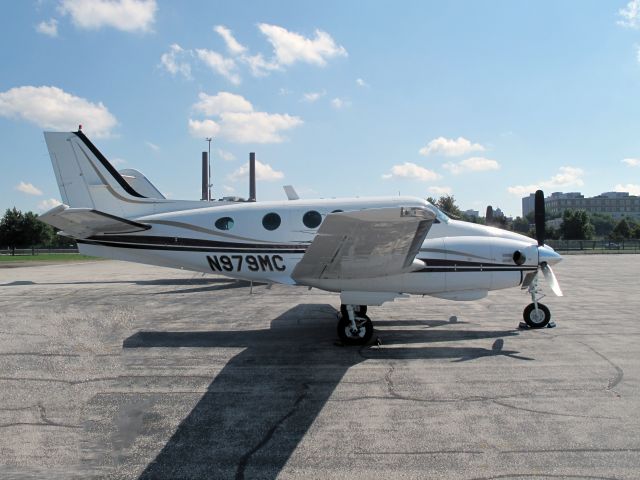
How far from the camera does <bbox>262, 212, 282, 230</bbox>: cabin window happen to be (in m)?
10.5

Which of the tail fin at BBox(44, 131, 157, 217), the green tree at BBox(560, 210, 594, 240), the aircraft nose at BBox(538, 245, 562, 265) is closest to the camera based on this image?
the aircraft nose at BBox(538, 245, 562, 265)

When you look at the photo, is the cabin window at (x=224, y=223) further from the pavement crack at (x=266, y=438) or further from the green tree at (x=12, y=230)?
the green tree at (x=12, y=230)

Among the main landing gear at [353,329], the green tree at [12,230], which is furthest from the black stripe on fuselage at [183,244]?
the green tree at [12,230]

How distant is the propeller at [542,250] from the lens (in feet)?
31.8

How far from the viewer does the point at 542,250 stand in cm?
970

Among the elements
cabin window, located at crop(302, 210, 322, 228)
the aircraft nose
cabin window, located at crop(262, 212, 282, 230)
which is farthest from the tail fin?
the aircraft nose

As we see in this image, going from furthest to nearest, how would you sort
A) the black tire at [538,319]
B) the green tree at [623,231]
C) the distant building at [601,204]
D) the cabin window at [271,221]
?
the distant building at [601,204]
the green tree at [623,231]
the cabin window at [271,221]
the black tire at [538,319]

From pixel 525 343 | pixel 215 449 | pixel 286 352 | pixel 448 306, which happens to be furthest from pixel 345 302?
pixel 448 306

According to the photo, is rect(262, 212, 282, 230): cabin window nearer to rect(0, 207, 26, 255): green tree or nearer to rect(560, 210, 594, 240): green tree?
rect(0, 207, 26, 255): green tree

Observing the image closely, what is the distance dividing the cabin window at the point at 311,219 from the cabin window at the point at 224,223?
1.74 meters

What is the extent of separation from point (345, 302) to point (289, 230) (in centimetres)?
264

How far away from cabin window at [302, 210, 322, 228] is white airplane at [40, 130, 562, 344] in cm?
2

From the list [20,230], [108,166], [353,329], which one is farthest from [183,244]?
[20,230]

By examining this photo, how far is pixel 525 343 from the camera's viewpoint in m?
8.68
